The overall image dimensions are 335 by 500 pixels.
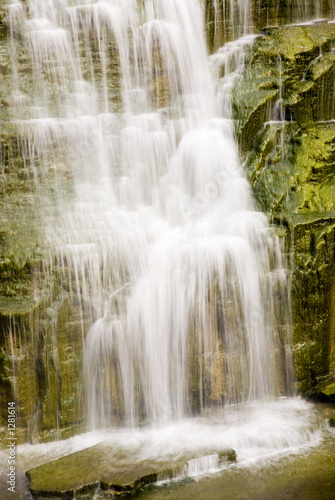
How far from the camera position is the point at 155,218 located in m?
8.34

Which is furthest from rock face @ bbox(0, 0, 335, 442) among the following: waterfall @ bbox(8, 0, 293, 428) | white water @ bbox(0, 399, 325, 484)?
white water @ bbox(0, 399, 325, 484)

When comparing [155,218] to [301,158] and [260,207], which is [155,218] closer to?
[260,207]

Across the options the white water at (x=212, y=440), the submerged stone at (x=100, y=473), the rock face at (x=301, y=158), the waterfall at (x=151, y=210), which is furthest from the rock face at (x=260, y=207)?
the submerged stone at (x=100, y=473)

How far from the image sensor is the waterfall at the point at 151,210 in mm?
6996

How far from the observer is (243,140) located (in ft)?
29.5

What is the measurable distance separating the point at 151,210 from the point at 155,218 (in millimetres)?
263

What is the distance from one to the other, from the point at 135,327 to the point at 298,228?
9.06ft

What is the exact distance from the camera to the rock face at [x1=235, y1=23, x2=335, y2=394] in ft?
23.8

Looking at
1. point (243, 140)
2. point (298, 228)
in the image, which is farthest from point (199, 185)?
point (298, 228)

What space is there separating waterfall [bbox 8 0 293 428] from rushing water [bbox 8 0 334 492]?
0.07 ft

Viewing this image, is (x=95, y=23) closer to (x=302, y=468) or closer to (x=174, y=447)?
(x=174, y=447)

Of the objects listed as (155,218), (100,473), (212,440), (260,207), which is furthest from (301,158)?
(100,473)

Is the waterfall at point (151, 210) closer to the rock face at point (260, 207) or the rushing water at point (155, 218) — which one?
the rushing water at point (155, 218)

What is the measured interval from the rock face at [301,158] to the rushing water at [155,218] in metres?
0.27
